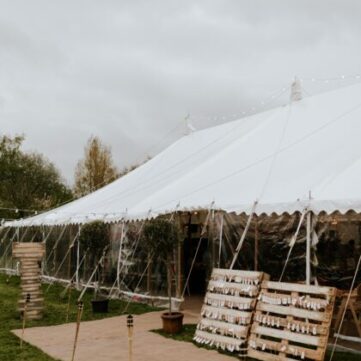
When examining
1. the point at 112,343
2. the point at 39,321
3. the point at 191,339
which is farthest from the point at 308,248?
the point at 39,321

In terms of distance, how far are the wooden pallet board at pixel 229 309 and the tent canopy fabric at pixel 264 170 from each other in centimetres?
93

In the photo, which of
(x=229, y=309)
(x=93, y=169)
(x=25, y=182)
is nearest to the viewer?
(x=229, y=309)

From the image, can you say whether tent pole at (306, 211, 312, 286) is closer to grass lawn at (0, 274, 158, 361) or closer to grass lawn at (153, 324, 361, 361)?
grass lawn at (153, 324, 361, 361)

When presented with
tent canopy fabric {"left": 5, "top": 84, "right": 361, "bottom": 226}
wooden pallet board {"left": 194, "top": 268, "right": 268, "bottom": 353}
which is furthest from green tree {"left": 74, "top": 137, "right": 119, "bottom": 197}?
wooden pallet board {"left": 194, "top": 268, "right": 268, "bottom": 353}

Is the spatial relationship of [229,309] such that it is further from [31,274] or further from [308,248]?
[31,274]

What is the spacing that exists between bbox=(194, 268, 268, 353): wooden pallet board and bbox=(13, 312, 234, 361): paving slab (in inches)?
8.3

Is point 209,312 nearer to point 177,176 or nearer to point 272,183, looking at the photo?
point 272,183

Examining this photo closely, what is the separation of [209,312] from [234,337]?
0.63 m

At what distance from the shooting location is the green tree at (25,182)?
31734 millimetres

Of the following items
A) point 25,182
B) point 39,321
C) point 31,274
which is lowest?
point 39,321

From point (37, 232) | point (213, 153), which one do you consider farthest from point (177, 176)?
point (37, 232)

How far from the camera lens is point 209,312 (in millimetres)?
6738

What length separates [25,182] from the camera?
32938 mm

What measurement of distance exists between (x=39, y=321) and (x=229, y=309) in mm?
3820
